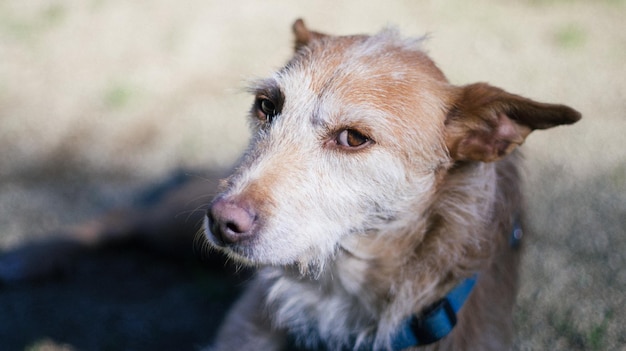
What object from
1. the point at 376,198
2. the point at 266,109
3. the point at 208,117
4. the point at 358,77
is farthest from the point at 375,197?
the point at 208,117

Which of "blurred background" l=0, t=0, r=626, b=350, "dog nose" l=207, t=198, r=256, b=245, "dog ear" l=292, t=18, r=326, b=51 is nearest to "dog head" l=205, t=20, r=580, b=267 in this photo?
"dog nose" l=207, t=198, r=256, b=245

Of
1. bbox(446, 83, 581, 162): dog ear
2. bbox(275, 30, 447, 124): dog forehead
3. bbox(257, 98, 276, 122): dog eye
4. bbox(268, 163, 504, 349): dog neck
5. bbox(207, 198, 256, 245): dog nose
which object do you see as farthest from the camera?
bbox(257, 98, 276, 122): dog eye

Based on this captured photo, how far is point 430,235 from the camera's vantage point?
7.97 ft

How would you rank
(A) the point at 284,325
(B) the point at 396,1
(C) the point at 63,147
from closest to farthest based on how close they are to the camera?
(A) the point at 284,325, (C) the point at 63,147, (B) the point at 396,1

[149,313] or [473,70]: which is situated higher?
[473,70]

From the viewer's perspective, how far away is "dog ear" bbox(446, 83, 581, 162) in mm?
2182

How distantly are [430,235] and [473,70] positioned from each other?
10.9ft

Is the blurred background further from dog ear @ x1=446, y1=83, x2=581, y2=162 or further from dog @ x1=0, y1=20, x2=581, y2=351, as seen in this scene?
dog ear @ x1=446, y1=83, x2=581, y2=162

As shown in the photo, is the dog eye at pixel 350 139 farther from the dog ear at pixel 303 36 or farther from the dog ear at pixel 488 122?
the dog ear at pixel 303 36

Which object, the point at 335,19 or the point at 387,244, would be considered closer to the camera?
the point at 387,244

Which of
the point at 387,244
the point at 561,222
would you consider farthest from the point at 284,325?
the point at 561,222

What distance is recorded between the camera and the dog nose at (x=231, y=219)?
2057 mm

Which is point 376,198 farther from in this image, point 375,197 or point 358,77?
point 358,77

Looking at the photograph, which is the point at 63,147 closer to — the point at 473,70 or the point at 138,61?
the point at 138,61
